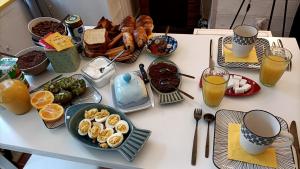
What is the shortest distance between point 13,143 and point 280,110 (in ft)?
3.04

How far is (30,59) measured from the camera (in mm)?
1043

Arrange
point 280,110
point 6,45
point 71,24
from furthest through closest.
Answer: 1. point 6,45
2. point 71,24
3. point 280,110

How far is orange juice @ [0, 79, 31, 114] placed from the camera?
2.76ft

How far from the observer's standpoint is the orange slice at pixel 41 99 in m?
0.87

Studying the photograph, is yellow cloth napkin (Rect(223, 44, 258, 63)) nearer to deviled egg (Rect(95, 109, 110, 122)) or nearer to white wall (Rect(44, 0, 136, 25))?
deviled egg (Rect(95, 109, 110, 122))

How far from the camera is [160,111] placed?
0.85m

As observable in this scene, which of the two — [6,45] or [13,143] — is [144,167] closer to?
[13,143]

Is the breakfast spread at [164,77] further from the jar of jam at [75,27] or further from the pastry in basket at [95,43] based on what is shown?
the jar of jam at [75,27]

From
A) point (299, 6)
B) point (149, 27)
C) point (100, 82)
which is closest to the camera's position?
point (100, 82)

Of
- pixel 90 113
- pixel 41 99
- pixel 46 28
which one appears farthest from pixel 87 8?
pixel 90 113

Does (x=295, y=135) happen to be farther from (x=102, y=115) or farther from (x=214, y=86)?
(x=102, y=115)

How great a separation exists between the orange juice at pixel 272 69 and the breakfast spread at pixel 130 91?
1.48 feet

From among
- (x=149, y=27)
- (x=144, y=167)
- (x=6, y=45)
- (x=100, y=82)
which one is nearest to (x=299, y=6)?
(x=149, y=27)

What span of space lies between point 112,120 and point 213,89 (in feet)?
1.17
